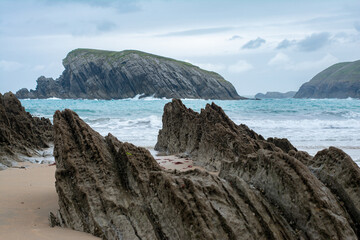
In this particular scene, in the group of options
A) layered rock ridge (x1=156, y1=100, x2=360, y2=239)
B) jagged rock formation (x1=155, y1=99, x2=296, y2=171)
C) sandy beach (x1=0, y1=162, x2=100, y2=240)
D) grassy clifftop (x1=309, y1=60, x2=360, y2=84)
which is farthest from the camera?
grassy clifftop (x1=309, y1=60, x2=360, y2=84)

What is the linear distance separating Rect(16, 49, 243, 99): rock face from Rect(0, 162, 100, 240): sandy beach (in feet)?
326

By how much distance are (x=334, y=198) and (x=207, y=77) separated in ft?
389

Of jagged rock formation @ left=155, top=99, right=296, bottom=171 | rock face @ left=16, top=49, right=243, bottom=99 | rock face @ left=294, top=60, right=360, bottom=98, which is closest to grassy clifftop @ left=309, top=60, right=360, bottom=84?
rock face @ left=294, top=60, right=360, bottom=98

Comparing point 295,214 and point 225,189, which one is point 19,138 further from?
point 295,214

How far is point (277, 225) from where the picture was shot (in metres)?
3.68

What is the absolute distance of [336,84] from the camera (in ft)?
533

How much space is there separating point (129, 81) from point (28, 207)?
109 m

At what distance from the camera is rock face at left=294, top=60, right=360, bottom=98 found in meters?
154

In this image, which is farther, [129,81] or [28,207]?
[129,81]

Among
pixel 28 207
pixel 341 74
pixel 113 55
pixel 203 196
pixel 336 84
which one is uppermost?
pixel 113 55

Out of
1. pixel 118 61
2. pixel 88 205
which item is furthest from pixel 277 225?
pixel 118 61

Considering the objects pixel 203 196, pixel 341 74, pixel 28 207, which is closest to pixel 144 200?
pixel 203 196

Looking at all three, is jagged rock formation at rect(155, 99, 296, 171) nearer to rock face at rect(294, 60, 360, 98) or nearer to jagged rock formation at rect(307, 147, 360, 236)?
jagged rock formation at rect(307, 147, 360, 236)

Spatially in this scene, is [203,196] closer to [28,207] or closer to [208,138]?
[28,207]
